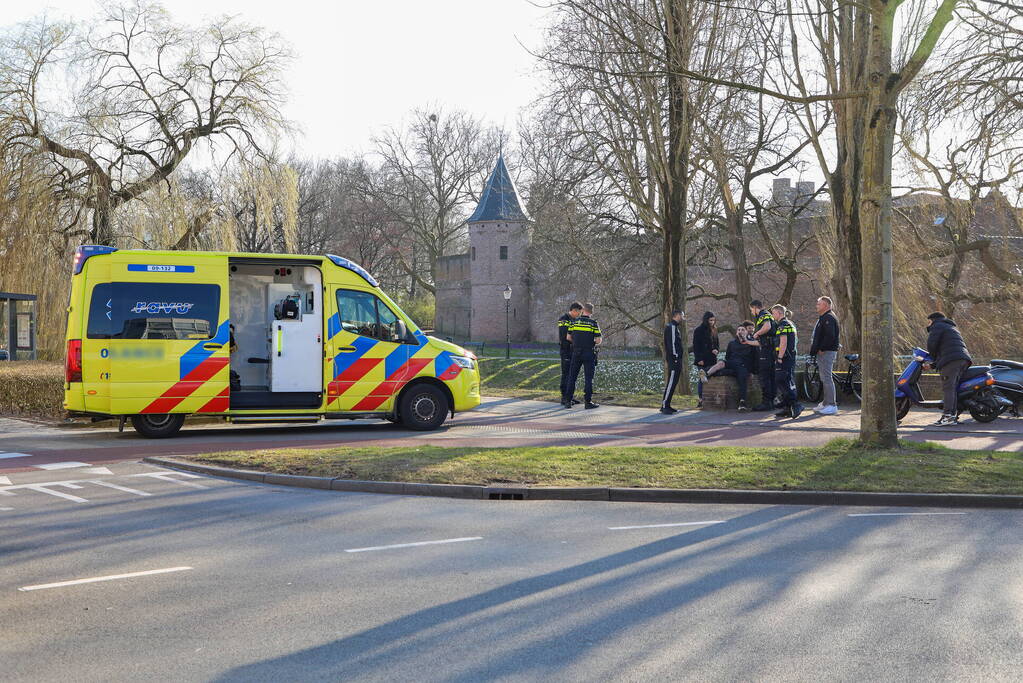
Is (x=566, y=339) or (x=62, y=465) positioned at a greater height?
(x=566, y=339)

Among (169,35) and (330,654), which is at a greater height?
(169,35)

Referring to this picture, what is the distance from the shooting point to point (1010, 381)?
16719 millimetres

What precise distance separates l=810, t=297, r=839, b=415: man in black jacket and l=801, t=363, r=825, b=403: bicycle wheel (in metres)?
1.86

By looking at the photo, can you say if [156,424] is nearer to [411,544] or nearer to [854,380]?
[411,544]

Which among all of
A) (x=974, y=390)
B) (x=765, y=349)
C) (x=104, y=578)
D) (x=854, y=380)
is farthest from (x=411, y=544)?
(x=854, y=380)

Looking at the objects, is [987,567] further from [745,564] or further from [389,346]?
[389,346]

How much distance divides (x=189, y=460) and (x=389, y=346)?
4.18 m

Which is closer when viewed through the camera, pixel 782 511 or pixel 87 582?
pixel 87 582

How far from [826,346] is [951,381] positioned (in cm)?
204

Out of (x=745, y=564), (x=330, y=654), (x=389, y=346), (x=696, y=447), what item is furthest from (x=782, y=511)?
(x=389, y=346)

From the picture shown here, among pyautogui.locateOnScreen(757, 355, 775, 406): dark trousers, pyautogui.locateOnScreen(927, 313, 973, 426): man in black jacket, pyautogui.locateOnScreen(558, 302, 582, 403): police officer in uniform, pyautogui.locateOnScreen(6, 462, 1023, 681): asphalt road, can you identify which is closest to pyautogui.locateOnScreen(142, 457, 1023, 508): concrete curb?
pyautogui.locateOnScreen(6, 462, 1023, 681): asphalt road

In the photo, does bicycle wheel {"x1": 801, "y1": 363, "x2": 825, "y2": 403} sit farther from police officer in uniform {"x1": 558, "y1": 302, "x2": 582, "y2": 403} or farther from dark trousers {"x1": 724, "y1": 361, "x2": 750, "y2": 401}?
police officer in uniform {"x1": 558, "y1": 302, "x2": 582, "y2": 403}

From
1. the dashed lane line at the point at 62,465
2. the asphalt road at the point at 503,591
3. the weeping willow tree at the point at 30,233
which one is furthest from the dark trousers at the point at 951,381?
the weeping willow tree at the point at 30,233

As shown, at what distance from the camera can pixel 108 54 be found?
25.9m
